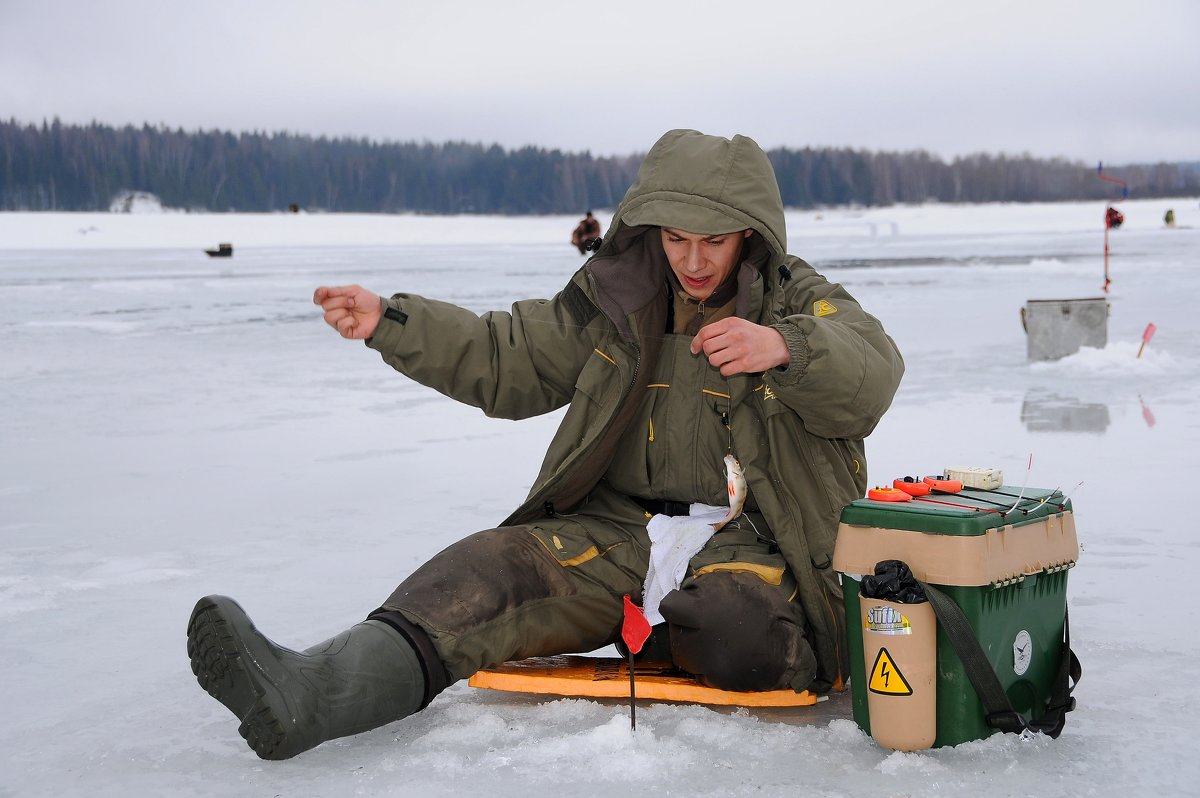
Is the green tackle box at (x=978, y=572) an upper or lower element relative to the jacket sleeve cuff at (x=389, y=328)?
lower

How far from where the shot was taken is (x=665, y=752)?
91.1 inches

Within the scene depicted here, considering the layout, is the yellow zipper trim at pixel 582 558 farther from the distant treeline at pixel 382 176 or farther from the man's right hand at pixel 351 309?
the distant treeline at pixel 382 176

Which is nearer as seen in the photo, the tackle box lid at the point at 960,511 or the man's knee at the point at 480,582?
the tackle box lid at the point at 960,511

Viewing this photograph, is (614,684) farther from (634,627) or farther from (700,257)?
(700,257)

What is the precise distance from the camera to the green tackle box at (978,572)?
2180 millimetres

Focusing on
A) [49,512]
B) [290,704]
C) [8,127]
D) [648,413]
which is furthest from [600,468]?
[8,127]

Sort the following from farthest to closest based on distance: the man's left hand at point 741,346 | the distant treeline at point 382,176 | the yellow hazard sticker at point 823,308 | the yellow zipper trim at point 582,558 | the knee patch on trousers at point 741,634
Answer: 1. the distant treeline at point 382,176
2. the yellow zipper trim at point 582,558
3. the yellow hazard sticker at point 823,308
4. the knee patch on trousers at point 741,634
5. the man's left hand at point 741,346

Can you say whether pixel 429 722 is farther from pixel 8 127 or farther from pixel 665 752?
pixel 8 127

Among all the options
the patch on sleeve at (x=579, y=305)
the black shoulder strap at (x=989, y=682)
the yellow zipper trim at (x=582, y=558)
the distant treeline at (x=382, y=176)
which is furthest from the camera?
the distant treeline at (x=382, y=176)

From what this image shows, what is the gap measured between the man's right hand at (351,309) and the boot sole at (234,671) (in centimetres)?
68

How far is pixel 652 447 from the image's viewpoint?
278 cm

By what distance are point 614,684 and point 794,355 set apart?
0.78 meters

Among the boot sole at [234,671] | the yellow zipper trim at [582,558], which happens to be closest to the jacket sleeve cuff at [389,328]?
the yellow zipper trim at [582,558]

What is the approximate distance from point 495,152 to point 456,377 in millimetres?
94323
